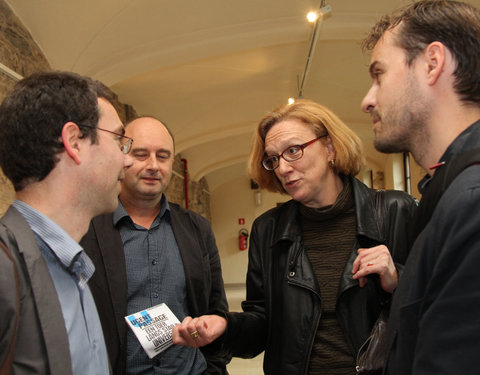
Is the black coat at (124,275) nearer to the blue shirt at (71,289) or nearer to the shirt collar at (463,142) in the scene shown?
the blue shirt at (71,289)

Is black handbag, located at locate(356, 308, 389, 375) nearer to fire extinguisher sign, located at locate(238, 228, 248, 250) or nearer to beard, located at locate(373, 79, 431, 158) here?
beard, located at locate(373, 79, 431, 158)

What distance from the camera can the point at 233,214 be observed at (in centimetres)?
1588

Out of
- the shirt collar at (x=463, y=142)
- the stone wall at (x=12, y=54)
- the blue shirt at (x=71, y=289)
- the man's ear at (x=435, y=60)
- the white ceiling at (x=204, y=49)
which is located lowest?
the blue shirt at (x=71, y=289)

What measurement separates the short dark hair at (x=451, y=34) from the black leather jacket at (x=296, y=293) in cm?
76

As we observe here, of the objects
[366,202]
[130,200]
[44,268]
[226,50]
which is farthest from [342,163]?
[226,50]

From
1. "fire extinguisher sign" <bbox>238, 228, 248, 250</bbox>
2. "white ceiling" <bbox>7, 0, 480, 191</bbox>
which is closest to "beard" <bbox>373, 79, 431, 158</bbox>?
"white ceiling" <bbox>7, 0, 480, 191</bbox>

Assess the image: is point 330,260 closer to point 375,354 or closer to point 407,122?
point 375,354

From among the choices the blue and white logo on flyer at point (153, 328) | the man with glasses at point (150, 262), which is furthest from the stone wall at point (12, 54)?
the blue and white logo on flyer at point (153, 328)

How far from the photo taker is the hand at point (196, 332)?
152cm

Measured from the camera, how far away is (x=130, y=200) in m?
2.23

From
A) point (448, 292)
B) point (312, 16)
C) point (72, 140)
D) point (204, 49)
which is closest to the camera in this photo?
point (448, 292)

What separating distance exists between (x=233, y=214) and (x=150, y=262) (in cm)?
1390

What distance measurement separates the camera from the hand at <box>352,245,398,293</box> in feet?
4.52

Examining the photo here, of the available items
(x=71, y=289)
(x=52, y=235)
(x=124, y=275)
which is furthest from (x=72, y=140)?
(x=124, y=275)
